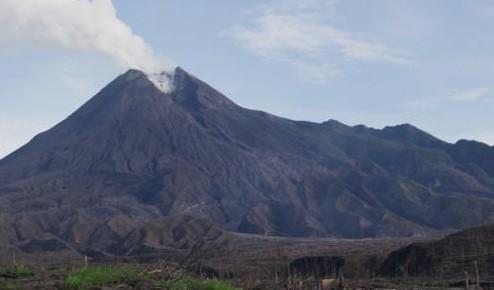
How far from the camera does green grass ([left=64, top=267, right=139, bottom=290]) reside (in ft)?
46.4

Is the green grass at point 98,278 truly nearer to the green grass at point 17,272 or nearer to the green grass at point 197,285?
the green grass at point 197,285

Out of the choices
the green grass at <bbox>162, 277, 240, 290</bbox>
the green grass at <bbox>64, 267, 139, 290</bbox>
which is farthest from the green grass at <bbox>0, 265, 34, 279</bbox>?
the green grass at <bbox>162, 277, 240, 290</bbox>

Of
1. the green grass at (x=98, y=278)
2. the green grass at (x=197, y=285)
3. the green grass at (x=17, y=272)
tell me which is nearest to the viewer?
the green grass at (x=98, y=278)

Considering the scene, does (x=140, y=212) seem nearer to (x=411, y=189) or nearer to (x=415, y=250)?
(x=411, y=189)

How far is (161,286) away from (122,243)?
11453cm

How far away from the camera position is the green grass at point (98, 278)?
46.4 ft

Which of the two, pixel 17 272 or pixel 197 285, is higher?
pixel 17 272

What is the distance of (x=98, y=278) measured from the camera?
575 inches

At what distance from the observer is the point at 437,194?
185625 millimetres

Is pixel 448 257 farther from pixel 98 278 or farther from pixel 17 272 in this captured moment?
pixel 98 278

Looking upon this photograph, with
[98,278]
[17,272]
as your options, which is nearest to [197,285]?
[98,278]

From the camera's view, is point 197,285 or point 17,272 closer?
point 197,285

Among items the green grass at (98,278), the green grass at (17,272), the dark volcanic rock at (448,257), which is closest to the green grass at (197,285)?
the green grass at (98,278)

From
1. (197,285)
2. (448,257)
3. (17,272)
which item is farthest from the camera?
(448,257)
